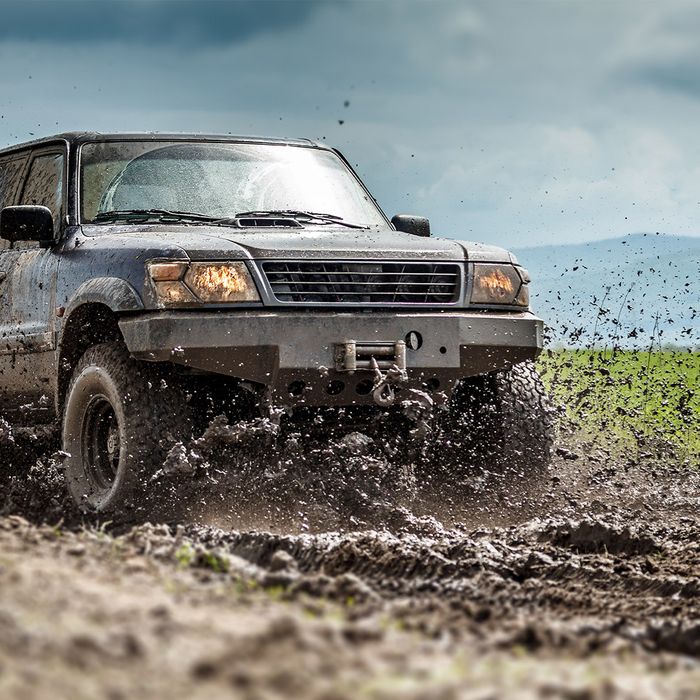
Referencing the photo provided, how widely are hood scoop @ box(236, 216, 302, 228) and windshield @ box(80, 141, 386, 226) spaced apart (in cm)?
18

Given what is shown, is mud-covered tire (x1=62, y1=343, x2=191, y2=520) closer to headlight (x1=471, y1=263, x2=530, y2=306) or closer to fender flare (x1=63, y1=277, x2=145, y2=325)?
fender flare (x1=63, y1=277, x2=145, y2=325)

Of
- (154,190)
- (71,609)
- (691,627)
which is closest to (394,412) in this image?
A: (154,190)

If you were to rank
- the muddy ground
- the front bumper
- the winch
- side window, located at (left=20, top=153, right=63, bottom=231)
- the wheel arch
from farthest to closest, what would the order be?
1. side window, located at (left=20, top=153, right=63, bottom=231)
2. the wheel arch
3. the winch
4. the front bumper
5. the muddy ground

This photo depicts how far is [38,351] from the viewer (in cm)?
784

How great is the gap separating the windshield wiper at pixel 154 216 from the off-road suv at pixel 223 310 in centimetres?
1

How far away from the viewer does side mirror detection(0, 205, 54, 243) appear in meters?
7.55

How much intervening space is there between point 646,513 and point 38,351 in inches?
141

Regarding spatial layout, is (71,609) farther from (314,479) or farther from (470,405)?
(470,405)

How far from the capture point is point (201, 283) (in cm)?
673

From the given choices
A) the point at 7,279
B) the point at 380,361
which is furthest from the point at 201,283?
the point at 7,279

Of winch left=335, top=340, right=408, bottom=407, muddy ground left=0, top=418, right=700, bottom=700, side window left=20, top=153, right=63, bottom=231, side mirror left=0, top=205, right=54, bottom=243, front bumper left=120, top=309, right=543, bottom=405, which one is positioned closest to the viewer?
muddy ground left=0, top=418, right=700, bottom=700

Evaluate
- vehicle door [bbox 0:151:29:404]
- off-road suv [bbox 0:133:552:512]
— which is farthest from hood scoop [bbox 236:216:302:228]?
vehicle door [bbox 0:151:29:404]

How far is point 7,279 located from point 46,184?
0.60 m

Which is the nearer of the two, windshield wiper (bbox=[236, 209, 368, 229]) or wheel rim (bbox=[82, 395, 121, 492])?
wheel rim (bbox=[82, 395, 121, 492])
